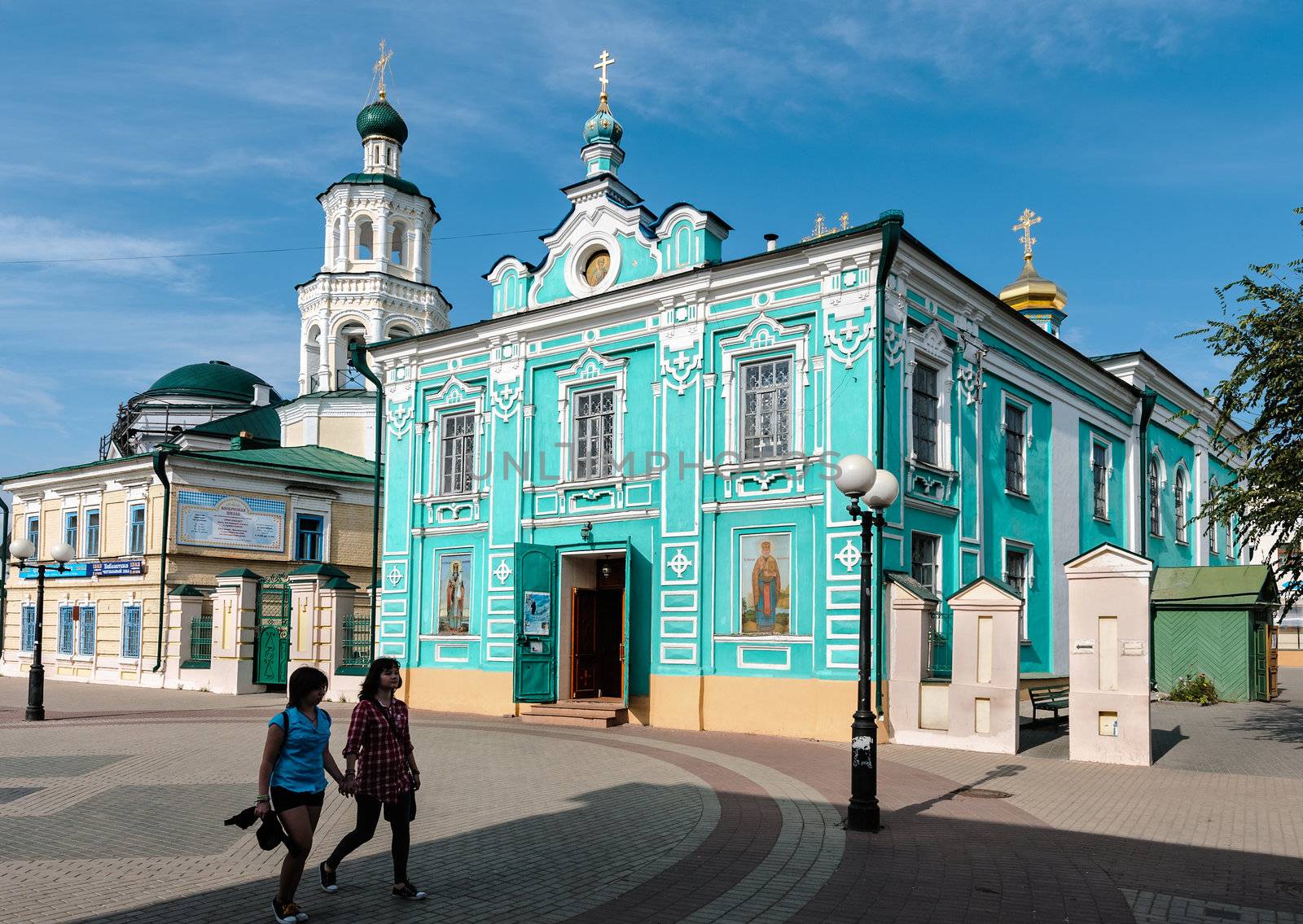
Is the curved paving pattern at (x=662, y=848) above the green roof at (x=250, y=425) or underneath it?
underneath

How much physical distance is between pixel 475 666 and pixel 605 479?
4398mm

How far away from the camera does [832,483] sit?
16.5 m

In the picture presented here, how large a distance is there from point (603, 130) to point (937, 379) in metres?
7.60

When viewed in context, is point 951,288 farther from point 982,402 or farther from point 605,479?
point 605,479

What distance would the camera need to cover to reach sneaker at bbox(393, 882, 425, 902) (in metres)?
7.09

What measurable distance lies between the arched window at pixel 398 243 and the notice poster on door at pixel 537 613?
2352 centimetres

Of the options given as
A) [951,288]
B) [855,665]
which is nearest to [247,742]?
[855,665]

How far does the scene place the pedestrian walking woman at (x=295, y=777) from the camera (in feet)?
20.9

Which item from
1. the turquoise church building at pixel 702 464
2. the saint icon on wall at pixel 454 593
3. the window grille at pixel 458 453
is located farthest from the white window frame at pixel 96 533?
the saint icon on wall at pixel 454 593

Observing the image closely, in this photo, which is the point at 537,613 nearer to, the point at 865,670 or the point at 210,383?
the point at 865,670

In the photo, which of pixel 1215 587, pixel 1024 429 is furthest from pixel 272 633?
pixel 1215 587

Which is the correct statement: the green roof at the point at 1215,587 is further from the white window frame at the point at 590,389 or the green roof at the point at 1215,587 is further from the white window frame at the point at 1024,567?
the white window frame at the point at 590,389

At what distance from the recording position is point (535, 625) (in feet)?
62.5

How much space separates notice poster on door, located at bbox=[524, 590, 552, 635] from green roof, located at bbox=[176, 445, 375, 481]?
14.8 m
